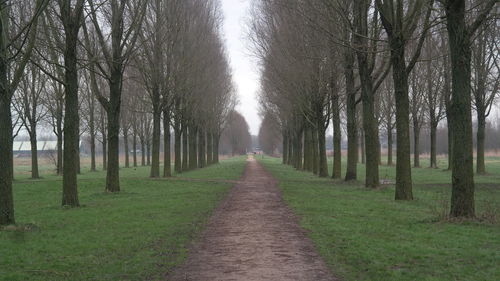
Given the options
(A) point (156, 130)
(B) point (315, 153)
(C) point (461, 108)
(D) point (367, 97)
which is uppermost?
(D) point (367, 97)

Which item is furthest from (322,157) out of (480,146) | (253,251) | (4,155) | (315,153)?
(253,251)

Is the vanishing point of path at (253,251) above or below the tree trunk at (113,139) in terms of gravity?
below

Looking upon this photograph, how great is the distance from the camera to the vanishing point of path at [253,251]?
660 cm

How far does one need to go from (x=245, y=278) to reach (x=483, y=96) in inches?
1126

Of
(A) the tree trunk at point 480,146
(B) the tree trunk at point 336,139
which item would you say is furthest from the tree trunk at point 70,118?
(A) the tree trunk at point 480,146

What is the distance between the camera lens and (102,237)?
31.3 feet

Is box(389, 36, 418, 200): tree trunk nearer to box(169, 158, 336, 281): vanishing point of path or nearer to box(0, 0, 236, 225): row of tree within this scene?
box(169, 158, 336, 281): vanishing point of path

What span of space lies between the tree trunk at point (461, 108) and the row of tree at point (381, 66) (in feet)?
0.07

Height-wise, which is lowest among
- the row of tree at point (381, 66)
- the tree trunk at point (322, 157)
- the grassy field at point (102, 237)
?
the grassy field at point (102, 237)

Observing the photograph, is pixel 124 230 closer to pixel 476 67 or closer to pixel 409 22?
pixel 409 22

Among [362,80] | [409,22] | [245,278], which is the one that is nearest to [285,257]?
[245,278]

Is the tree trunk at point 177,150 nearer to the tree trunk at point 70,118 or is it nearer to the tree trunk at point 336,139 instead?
the tree trunk at point 336,139

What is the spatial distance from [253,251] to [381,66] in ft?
41.9

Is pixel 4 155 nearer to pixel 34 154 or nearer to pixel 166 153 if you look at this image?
pixel 166 153
